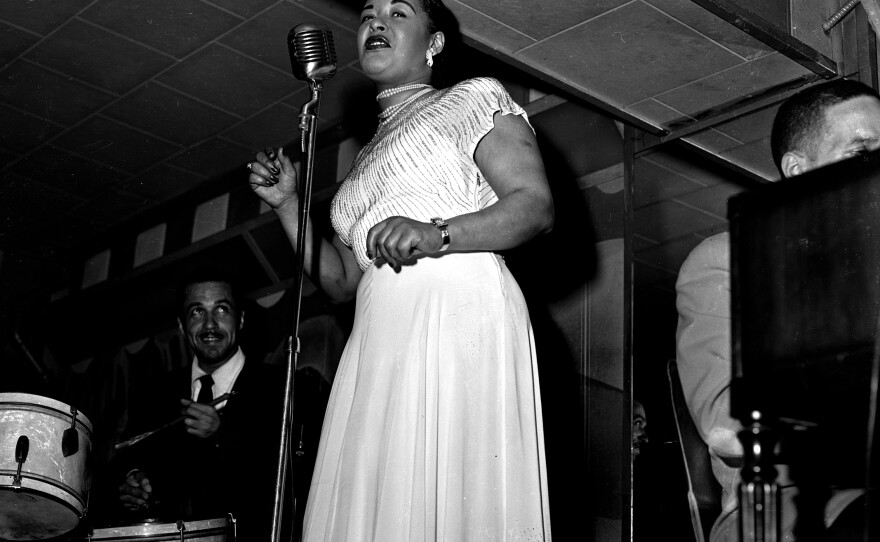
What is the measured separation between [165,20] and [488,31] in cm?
196

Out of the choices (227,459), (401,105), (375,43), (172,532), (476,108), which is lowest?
(172,532)

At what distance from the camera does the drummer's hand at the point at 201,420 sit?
171 inches

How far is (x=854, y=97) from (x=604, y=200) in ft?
6.90

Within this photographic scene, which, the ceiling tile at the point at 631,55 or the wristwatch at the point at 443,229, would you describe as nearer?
the wristwatch at the point at 443,229

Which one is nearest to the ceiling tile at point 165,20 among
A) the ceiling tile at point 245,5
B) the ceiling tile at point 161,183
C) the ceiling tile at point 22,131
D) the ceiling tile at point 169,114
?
the ceiling tile at point 245,5

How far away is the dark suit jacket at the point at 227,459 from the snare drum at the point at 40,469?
35 cm

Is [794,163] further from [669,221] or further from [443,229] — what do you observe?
[669,221]

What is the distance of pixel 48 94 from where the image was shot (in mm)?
5941

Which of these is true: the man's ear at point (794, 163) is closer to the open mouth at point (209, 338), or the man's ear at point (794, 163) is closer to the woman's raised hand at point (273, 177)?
the woman's raised hand at point (273, 177)

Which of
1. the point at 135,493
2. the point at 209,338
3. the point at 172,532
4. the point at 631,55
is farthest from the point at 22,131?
the point at 631,55

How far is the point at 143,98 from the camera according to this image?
598 centimetres

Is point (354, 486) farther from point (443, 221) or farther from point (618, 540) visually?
point (618, 540)

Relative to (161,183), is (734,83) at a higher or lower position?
lower

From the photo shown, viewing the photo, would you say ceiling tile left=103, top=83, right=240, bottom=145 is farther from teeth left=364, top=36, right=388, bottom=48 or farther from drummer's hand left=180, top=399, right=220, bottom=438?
teeth left=364, top=36, right=388, bottom=48
